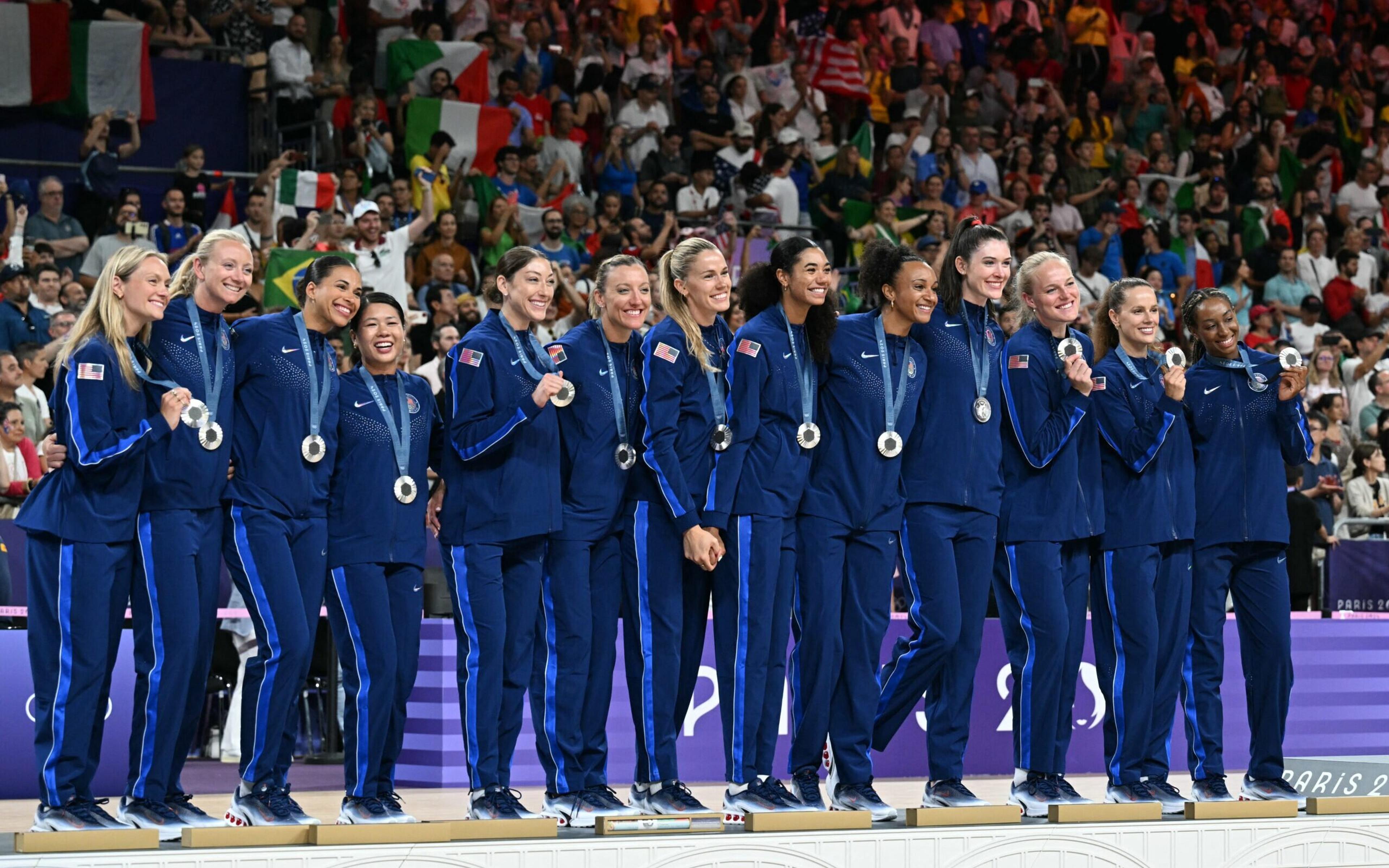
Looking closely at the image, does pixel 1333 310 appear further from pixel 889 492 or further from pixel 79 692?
pixel 79 692

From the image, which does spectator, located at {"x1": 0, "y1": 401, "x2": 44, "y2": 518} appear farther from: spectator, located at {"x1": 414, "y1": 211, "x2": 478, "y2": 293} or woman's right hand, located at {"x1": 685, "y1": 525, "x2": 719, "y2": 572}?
woman's right hand, located at {"x1": 685, "y1": 525, "x2": 719, "y2": 572}

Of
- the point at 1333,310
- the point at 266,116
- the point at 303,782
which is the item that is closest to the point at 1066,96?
the point at 1333,310

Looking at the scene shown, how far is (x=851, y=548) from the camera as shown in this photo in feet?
19.4

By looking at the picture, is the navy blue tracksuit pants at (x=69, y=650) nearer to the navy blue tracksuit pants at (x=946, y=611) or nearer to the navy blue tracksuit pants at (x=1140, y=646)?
the navy blue tracksuit pants at (x=946, y=611)

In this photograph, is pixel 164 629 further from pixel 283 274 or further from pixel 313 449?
pixel 283 274

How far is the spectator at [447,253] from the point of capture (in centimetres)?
1307

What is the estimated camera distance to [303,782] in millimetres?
8523

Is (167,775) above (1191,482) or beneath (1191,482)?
beneath

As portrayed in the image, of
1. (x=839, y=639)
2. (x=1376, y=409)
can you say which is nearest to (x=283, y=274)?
(x=839, y=639)

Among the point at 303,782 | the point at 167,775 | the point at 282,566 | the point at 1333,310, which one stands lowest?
the point at 303,782

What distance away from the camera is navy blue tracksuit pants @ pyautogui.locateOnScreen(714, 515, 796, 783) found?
5.72 metres

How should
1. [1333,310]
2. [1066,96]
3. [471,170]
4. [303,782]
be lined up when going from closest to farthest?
[303,782] → [471,170] → [1333,310] → [1066,96]

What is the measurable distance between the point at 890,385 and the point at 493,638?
1.61 m

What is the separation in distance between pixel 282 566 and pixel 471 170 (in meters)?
9.42
